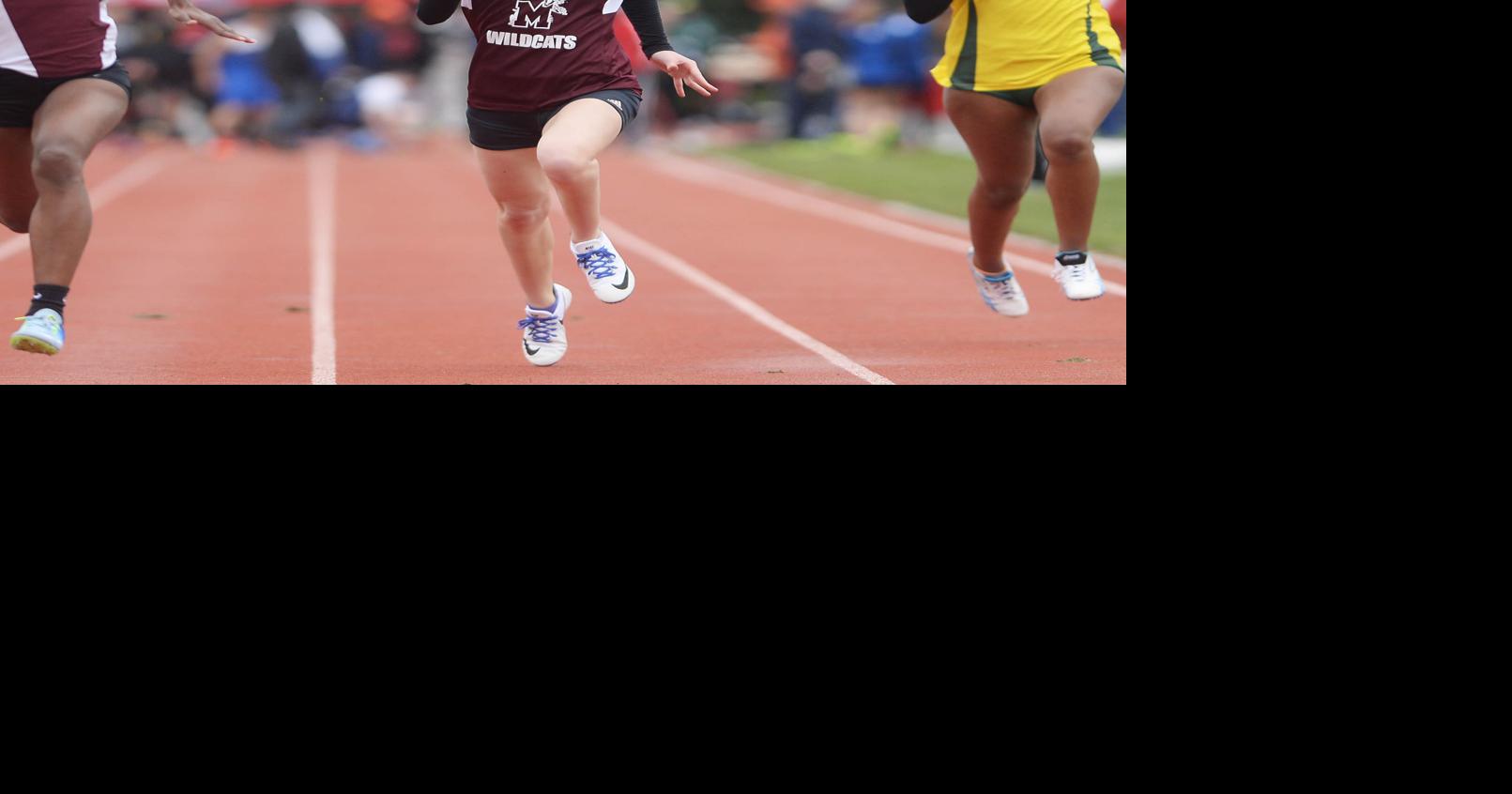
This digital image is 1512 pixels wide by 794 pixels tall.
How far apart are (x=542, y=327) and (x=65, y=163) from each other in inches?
70.1

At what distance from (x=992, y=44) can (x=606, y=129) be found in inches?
64.0

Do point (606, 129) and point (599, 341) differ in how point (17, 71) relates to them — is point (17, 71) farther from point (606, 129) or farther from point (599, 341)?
point (599, 341)

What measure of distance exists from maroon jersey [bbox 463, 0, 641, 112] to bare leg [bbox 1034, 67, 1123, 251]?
1646 mm

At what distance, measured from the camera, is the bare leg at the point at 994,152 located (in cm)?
730

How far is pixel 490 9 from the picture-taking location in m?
6.49

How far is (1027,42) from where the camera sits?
7152 millimetres

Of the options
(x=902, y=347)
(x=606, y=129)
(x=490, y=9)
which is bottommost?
(x=902, y=347)

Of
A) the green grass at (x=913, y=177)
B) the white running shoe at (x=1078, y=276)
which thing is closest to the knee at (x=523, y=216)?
the white running shoe at (x=1078, y=276)

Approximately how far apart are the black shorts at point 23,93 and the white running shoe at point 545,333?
1.74 m

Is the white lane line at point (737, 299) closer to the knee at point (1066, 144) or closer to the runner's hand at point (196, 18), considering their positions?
the knee at point (1066, 144)

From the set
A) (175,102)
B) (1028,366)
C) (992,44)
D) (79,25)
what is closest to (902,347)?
(1028,366)

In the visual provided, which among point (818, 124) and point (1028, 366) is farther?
point (818, 124)

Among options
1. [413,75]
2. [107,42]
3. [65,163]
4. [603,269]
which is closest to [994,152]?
[603,269]

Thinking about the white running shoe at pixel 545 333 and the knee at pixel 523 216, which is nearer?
the knee at pixel 523 216
